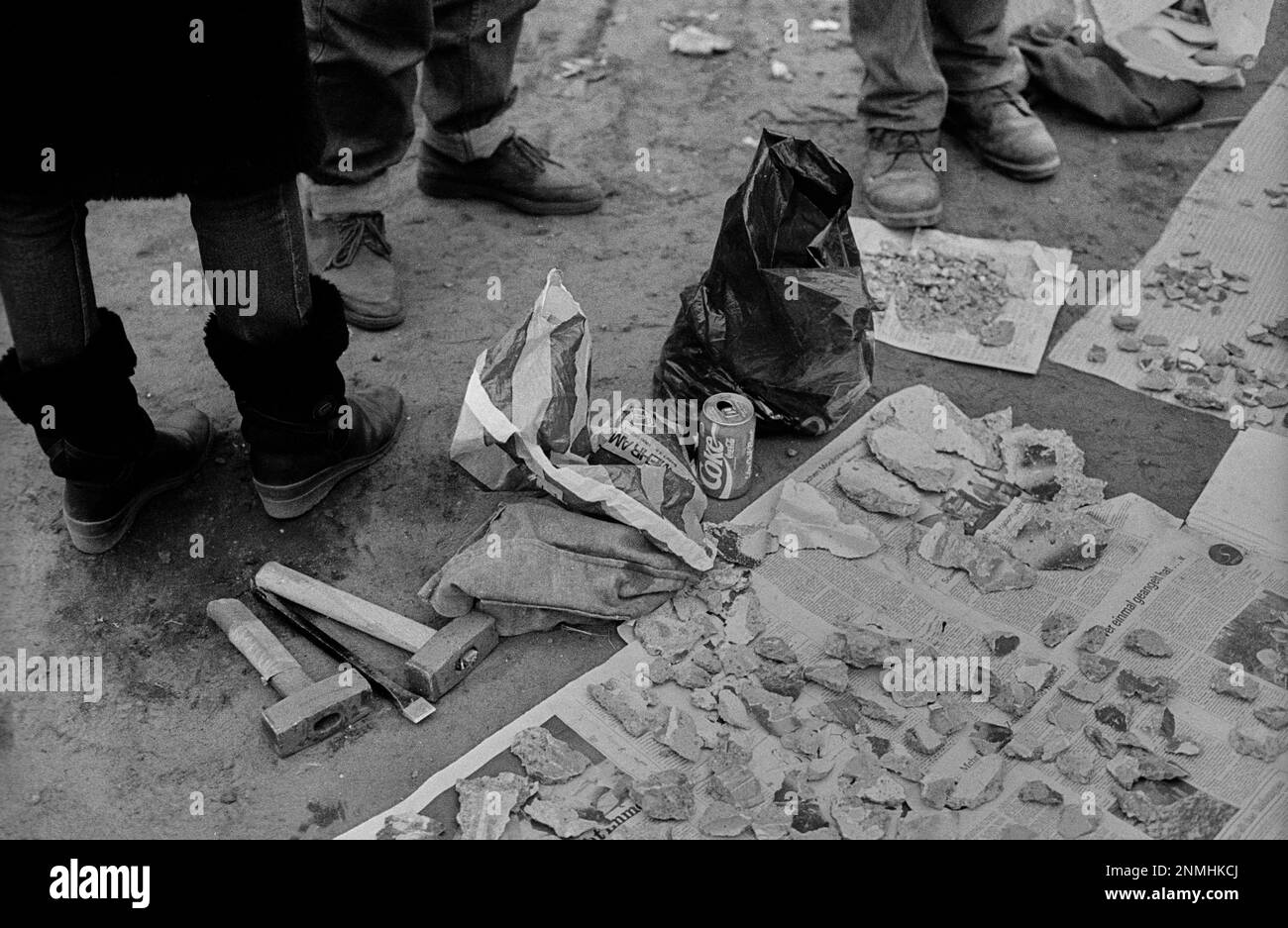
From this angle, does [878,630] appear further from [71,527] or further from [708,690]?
[71,527]

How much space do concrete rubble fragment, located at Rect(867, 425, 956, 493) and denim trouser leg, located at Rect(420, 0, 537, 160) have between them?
1.47 m

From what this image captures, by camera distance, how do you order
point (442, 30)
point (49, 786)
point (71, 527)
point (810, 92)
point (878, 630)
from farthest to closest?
1. point (810, 92)
2. point (442, 30)
3. point (71, 527)
4. point (878, 630)
5. point (49, 786)

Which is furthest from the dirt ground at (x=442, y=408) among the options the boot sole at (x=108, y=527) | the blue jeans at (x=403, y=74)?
the blue jeans at (x=403, y=74)

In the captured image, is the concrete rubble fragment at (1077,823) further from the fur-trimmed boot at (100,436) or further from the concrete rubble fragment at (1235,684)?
the fur-trimmed boot at (100,436)

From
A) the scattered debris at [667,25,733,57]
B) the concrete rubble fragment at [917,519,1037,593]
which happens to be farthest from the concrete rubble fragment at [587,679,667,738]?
the scattered debris at [667,25,733,57]

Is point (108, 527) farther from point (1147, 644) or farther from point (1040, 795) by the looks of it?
point (1147, 644)

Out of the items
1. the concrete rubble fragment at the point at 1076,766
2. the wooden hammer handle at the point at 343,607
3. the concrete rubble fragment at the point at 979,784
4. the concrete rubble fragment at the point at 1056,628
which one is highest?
the concrete rubble fragment at the point at 1056,628

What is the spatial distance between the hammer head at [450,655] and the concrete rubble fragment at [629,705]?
0.23 meters

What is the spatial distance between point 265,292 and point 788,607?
3.91ft

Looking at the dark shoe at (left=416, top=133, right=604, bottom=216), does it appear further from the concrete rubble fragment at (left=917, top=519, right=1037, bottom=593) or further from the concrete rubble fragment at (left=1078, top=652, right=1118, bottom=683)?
the concrete rubble fragment at (left=1078, top=652, right=1118, bottom=683)

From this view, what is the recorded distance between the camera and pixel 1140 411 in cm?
289

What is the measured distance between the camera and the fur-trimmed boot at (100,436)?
88.1 inches

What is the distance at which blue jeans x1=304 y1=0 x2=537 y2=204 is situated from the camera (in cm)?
278

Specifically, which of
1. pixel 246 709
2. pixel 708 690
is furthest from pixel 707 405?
pixel 246 709
